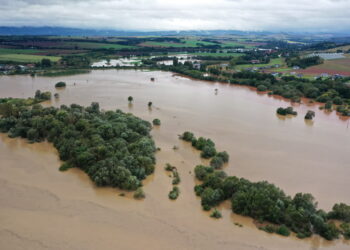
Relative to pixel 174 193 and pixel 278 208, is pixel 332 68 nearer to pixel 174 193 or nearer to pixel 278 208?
pixel 278 208

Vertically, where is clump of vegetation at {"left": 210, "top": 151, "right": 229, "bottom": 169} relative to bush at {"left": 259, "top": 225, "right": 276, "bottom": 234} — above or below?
above

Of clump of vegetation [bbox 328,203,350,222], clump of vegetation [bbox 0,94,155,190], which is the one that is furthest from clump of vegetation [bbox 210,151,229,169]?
clump of vegetation [bbox 328,203,350,222]

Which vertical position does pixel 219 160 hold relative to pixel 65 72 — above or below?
below

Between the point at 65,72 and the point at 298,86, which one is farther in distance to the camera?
the point at 65,72

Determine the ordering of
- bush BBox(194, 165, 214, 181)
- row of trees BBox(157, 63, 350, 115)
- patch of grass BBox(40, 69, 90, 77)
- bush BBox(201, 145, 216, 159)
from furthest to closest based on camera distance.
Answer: patch of grass BBox(40, 69, 90, 77)
row of trees BBox(157, 63, 350, 115)
bush BBox(201, 145, 216, 159)
bush BBox(194, 165, 214, 181)

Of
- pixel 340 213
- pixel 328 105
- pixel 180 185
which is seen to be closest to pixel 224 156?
pixel 180 185

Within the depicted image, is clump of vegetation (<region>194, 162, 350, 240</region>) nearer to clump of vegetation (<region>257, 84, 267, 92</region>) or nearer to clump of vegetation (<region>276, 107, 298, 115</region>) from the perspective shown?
clump of vegetation (<region>276, 107, 298, 115</region>)

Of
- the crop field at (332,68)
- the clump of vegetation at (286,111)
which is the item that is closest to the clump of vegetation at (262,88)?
the clump of vegetation at (286,111)
